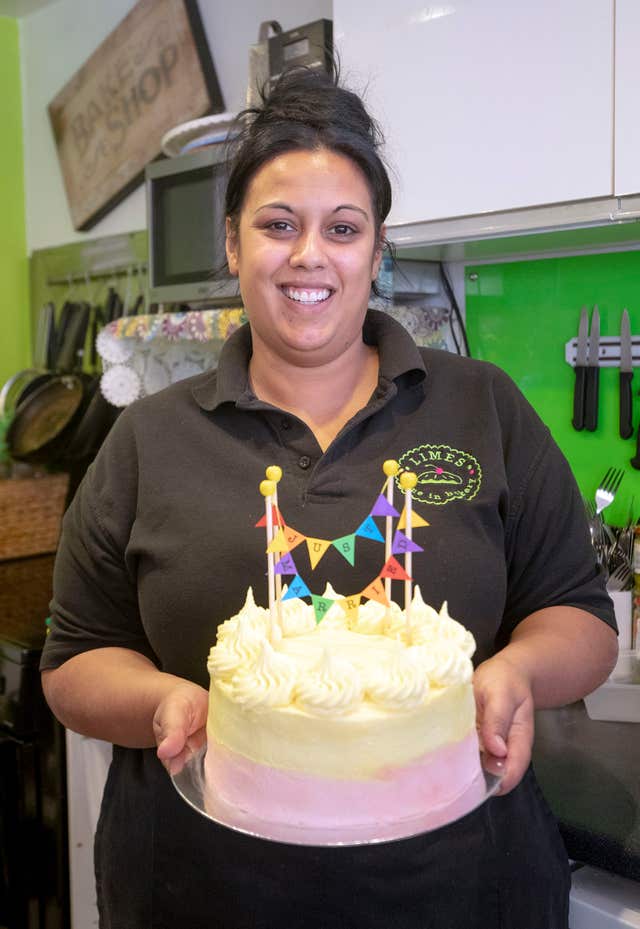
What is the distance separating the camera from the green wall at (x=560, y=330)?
74.0 inches

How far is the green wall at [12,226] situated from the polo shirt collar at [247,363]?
2291mm

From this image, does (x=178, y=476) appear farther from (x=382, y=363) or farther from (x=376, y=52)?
(x=376, y=52)

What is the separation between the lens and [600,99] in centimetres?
141

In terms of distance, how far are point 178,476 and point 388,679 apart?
0.43 metres

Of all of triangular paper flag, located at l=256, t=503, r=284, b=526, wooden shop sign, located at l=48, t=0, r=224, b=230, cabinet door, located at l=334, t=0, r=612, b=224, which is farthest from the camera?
wooden shop sign, located at l=48, t=0, r=224, b=230

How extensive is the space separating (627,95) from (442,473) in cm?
64

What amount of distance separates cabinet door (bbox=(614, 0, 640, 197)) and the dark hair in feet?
1.21

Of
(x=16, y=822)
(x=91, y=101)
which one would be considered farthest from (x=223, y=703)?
(x=91, y=101)

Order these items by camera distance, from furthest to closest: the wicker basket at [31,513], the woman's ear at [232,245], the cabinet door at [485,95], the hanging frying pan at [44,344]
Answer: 1. the hanging frying pan at [44,344]
2. the wicker basket at [31,513]
3. the cabinet door at [485,95]
4. the woman's ear at [232,245]

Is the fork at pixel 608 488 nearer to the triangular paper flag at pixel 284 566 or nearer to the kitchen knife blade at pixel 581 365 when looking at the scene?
the kitchen knife blade at pixel 581 365

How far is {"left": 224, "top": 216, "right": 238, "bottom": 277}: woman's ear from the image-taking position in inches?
50.4

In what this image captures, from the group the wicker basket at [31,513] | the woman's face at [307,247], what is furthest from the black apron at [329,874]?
the wicker basket at [31,513]

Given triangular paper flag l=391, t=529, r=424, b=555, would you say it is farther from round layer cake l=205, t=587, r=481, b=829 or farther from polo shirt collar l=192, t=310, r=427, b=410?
polo shirt collar l=192, t=310, r=427, b=410

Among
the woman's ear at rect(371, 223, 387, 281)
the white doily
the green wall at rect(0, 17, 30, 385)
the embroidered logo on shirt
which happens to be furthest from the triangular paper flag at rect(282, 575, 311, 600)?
the green wall at rect(0, 17, 30, 385)
